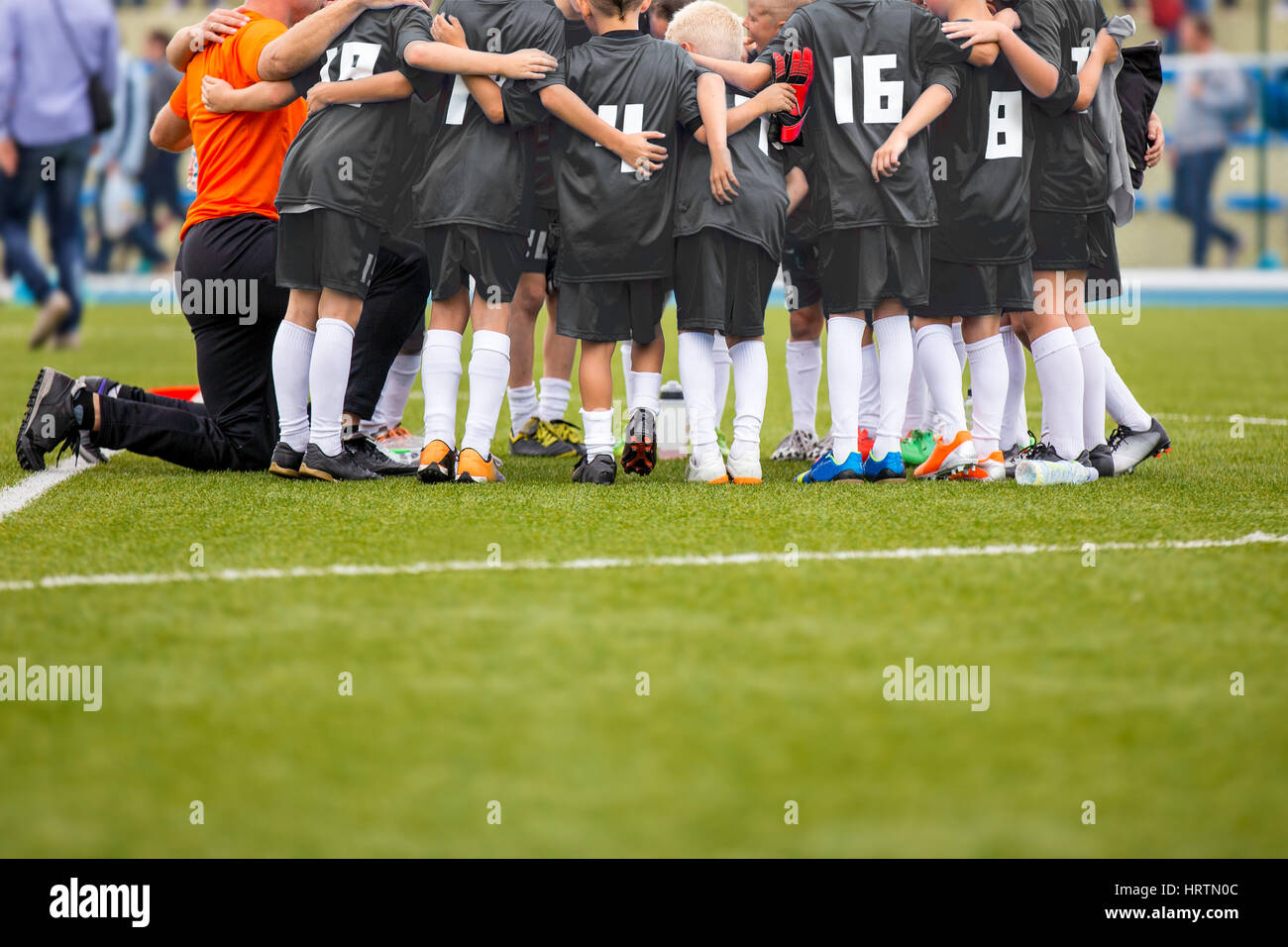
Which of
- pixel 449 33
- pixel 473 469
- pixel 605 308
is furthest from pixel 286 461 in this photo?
pixel 449 33

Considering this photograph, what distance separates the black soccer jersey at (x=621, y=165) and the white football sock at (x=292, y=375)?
0.91 meters

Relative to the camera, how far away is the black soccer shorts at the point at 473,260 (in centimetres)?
501

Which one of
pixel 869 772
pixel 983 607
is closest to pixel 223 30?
pixel 983 607

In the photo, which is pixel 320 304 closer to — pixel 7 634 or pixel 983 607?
pixel 7 634

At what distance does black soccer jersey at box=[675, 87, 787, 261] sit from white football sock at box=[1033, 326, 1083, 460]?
0.97 m

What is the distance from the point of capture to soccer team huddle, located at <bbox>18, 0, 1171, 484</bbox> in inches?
198

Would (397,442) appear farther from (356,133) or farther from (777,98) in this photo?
(777,98)

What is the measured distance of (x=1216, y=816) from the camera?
212 cm

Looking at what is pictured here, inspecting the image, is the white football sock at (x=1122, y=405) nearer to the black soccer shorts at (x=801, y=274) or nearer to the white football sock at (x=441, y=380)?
the black soccer shorts at (x=801, y=274)

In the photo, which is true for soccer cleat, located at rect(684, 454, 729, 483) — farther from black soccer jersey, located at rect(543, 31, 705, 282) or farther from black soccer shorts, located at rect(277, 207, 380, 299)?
black soccer shorts, located at rect(277, 207, 380, 299)

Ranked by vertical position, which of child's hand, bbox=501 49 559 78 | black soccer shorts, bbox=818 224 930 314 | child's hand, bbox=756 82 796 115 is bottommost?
black soccer shorts, bbox=818 224 930 314

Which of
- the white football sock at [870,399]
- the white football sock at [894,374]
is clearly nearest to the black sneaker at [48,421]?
the white football sock at [894,374]

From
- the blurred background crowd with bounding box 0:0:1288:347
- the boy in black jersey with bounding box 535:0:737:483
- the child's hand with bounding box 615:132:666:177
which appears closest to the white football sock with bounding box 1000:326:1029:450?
the boy in black jersey with bounding box 535:0:737:483

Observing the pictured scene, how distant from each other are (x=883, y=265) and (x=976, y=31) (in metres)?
0.82
